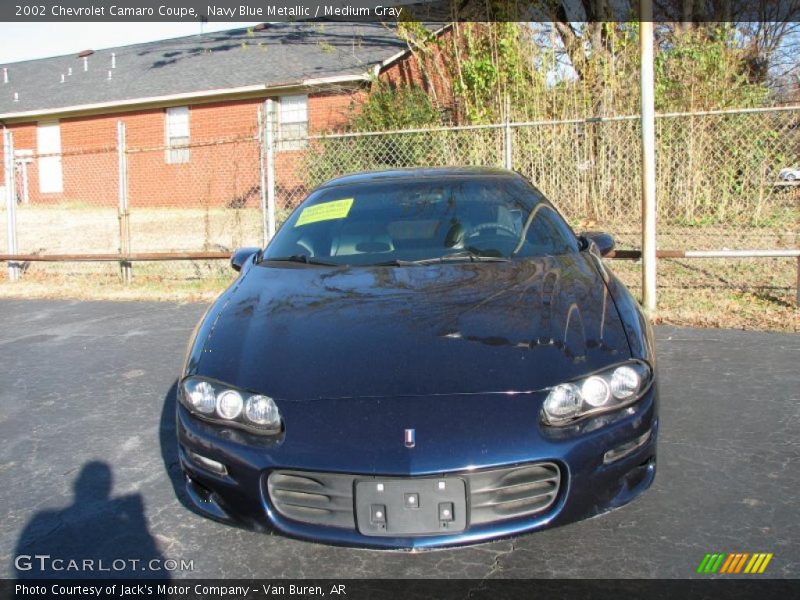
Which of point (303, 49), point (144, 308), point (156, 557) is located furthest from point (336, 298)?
point (303, 49)

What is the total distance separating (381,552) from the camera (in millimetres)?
2898

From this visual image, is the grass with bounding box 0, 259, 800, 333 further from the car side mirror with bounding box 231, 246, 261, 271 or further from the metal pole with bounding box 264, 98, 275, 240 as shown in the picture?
the car side mirror with bounding box 231, 246, 261, 271

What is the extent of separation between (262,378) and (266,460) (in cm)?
34

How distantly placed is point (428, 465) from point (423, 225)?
1847mm

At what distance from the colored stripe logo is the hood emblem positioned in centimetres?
116

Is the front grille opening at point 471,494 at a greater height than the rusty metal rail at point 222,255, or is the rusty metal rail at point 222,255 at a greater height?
the rusty metal rail at point 222,255

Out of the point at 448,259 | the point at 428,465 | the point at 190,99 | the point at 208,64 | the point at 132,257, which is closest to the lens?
the point at 428,465

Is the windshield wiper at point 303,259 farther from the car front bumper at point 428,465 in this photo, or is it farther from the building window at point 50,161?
the building window at point 50,161

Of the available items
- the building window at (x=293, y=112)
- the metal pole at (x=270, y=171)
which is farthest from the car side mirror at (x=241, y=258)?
the building window at (x=293, y=112)

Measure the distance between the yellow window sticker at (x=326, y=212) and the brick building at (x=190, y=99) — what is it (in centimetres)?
1193

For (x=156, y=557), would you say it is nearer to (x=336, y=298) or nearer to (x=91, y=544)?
(x=91, y=544)

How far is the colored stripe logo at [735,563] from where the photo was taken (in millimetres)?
2662

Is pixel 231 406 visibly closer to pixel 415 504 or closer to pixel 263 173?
pixel 415 504

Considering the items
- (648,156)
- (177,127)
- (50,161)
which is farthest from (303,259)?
(50,161)
